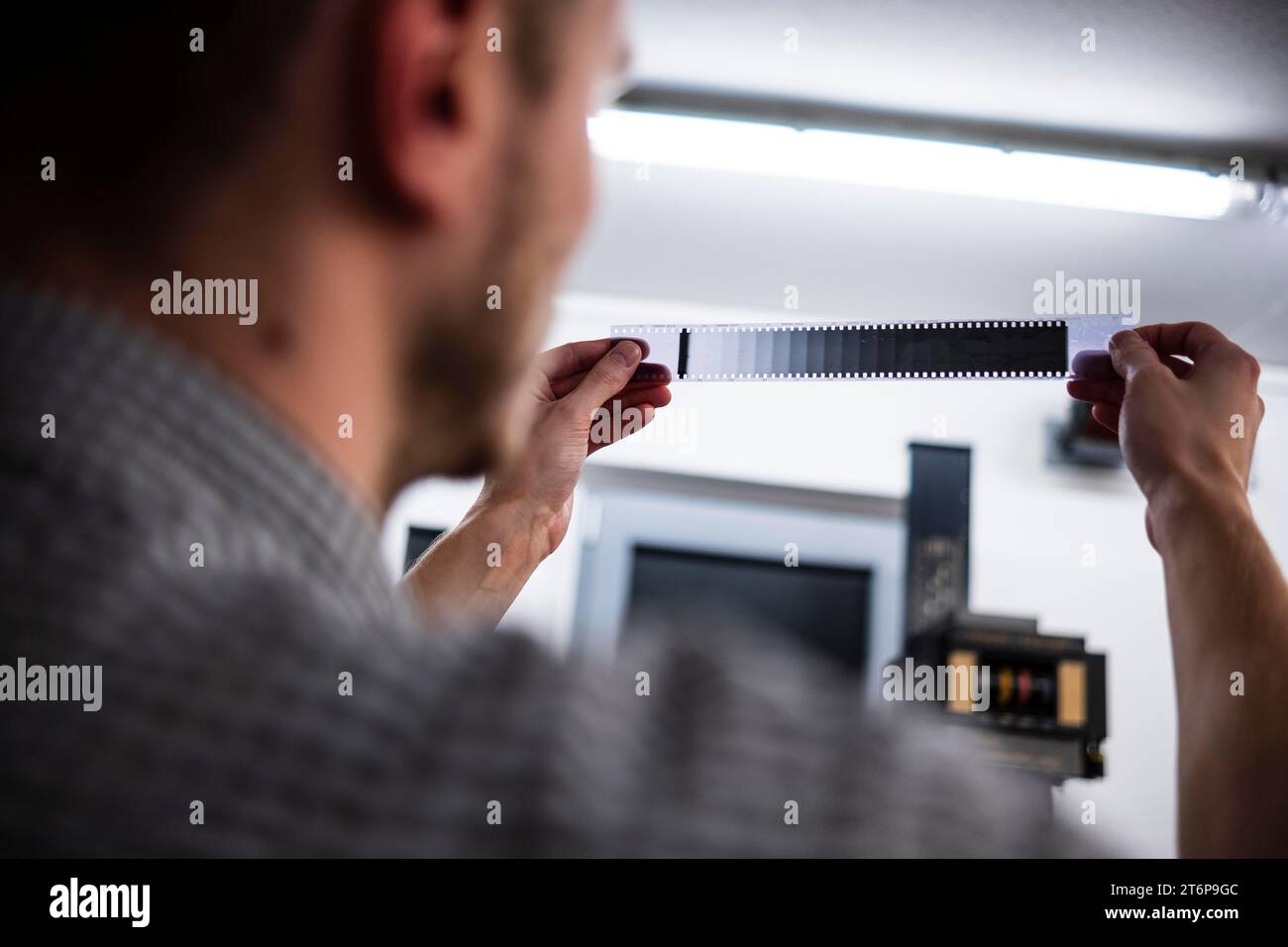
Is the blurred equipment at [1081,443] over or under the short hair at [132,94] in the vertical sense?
over

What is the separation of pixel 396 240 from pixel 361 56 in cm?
6

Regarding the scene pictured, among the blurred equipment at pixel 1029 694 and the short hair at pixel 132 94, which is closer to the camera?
the short hair at pixel 132 94

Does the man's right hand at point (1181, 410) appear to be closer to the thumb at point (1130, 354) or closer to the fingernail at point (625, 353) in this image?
the thumb at point (1130, 354)

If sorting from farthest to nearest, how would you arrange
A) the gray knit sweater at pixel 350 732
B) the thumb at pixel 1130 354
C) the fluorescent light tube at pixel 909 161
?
the fluorescent light tube at pixel 909 161
the thumb at pixel 1130 354
the gray knit sweater at pixel 350 732

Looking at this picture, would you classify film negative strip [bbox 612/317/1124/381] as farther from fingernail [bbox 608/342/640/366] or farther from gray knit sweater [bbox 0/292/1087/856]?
gray knit sweater [bbox 0/292/1087/856]

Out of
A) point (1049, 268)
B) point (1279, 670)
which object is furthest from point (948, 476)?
point (1279, 670)

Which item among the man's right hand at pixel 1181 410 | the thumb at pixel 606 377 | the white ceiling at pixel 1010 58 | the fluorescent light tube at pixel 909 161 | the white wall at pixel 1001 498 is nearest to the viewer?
the man's right hand at pixel 1181 410

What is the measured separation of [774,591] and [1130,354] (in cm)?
209

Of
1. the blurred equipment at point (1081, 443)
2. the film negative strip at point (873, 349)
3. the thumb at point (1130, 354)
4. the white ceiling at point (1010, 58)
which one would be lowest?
the thumb at point (1130, 354)

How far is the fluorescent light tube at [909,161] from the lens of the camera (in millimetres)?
2334

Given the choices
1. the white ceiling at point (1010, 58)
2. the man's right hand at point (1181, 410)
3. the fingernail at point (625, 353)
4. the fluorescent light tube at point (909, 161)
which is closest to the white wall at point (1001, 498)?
the fluorescent light tube at point (909, 161)

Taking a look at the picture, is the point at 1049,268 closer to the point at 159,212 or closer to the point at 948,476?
the point at 948,476

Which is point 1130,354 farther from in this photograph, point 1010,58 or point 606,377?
point 1010,58

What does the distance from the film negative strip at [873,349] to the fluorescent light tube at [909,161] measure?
4.42ft
